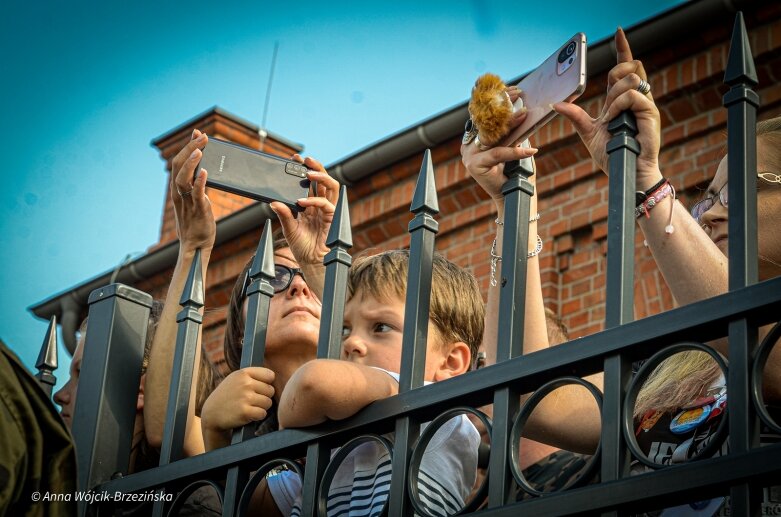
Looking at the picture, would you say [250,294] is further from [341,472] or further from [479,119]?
[479,119]

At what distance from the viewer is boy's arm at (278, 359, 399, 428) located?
80.1 inches

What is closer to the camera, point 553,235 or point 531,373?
point 531,373

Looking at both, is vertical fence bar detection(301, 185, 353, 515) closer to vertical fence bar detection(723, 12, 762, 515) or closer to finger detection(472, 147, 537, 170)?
finger detection(472, 147, 537, 170)

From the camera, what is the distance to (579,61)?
1967 millimetres

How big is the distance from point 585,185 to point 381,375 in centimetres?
639

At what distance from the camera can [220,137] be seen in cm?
1280

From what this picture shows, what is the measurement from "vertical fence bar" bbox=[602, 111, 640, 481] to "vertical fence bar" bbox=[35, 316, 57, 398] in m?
1.74

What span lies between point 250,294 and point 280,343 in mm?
912

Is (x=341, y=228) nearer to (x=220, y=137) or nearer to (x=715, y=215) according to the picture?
(x=715, y=215)

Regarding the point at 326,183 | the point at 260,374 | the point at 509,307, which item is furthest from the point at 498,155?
the point at 326,183

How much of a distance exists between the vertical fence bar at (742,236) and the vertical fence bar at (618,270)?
0.18m

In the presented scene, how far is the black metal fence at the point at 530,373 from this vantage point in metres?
1.58

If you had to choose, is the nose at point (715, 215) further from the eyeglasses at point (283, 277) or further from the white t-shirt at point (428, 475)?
the eyeglasses at point (283, 277)

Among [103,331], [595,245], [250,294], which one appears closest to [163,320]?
[103,331]
